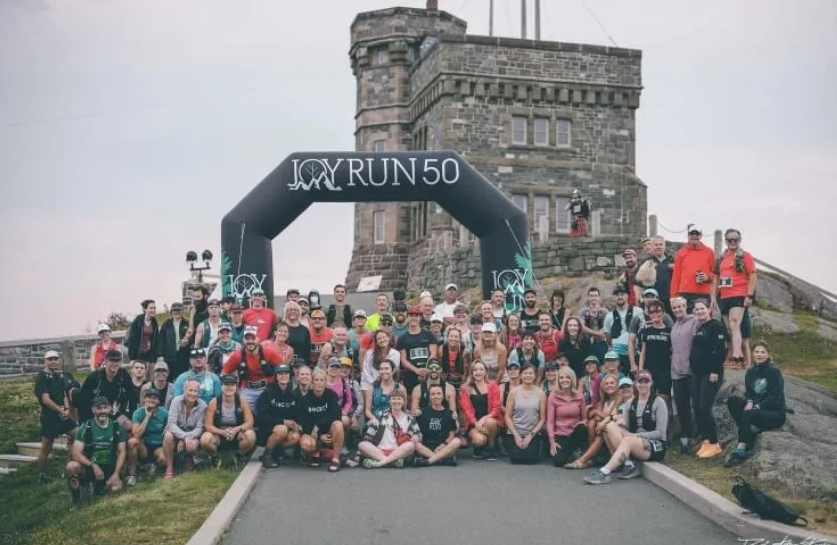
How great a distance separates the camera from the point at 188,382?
41.1 feet

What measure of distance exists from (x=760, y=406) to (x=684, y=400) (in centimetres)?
131

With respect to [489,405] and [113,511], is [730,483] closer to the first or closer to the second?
[489,405]

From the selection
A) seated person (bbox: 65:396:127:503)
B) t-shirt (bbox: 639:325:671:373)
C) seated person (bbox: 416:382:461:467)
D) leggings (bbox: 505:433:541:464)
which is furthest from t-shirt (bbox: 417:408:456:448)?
seated person (bbox: 65:396:127:503)

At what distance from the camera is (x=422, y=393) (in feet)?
43.5

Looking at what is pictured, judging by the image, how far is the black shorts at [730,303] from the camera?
14.4m

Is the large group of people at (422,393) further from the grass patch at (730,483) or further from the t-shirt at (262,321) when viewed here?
the grass patch at (730,483)

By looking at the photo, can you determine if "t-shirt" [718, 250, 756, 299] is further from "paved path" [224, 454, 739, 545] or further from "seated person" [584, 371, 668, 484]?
"paved path" [224, 454, 739, 545]

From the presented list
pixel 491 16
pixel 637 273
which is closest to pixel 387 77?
pixel 491 16

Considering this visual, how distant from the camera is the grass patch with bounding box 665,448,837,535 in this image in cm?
953

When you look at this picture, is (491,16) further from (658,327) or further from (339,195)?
(658,327)

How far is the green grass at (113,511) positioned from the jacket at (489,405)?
2.88 meters

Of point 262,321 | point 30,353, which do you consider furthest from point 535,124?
point 262,321

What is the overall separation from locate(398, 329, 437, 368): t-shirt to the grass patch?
320 cm

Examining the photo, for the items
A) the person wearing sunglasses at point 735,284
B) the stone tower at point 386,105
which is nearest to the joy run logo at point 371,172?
the person wearing sunglasses at point 735,284
